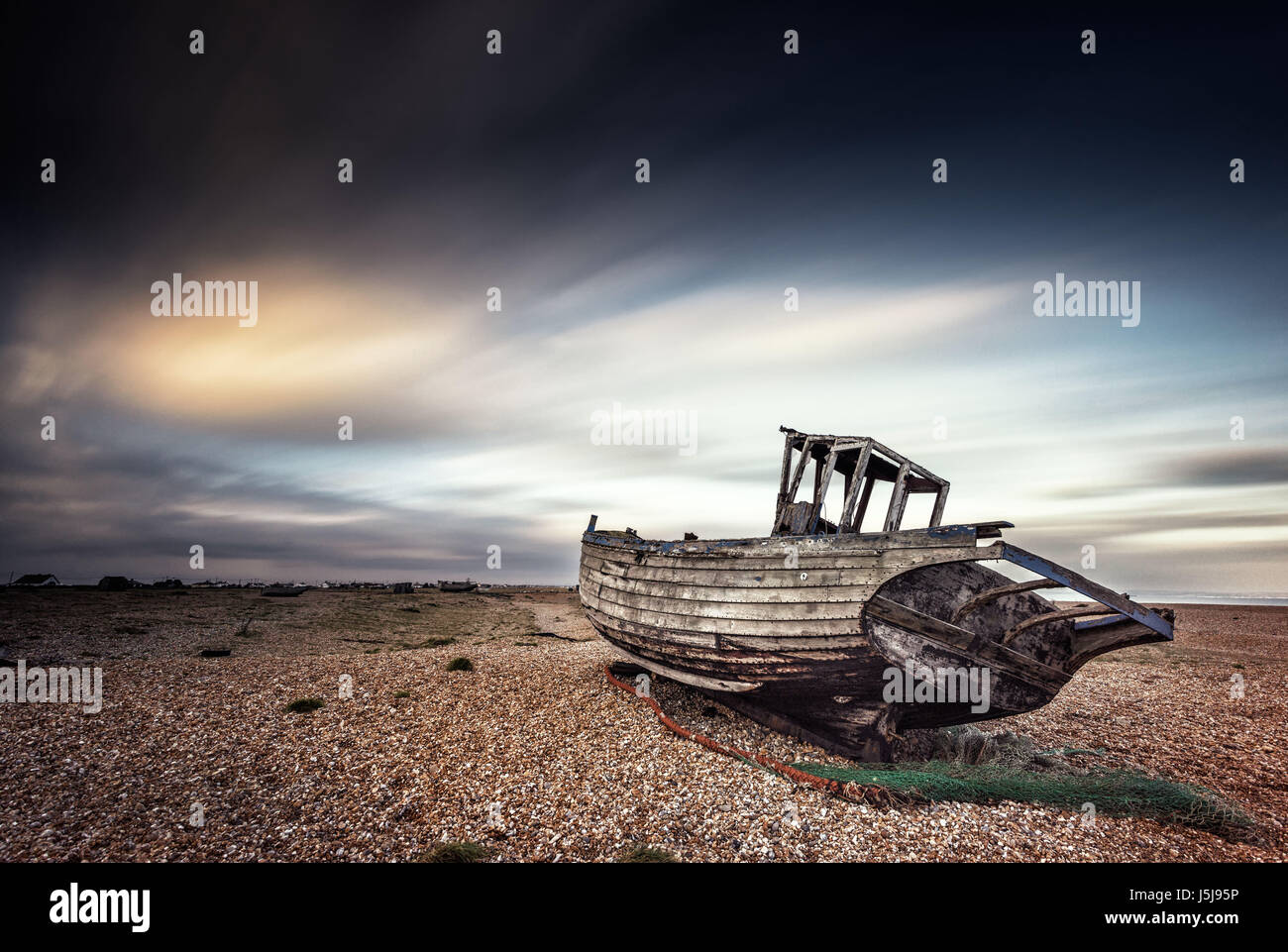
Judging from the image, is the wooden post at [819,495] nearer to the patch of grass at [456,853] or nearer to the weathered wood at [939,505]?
the weathered wood at [939,505]

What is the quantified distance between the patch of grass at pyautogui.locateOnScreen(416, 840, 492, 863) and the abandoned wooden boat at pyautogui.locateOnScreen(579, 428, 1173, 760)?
519 cm

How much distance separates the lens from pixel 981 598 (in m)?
8.38

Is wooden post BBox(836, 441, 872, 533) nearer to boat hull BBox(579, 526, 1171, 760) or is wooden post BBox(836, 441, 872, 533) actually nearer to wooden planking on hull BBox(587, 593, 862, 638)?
boat hull BBox(579, 526, 1171, 760)

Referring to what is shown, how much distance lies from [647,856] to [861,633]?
15.5ft

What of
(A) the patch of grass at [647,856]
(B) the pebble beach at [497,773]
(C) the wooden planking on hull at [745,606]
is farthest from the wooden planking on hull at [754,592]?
(A) the patch of grass at [647,856]

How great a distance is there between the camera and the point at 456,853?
23.7 feet

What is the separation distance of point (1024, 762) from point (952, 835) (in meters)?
5.13

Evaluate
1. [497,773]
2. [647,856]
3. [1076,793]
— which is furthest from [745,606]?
[1076,793]

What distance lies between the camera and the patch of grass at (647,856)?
7.01m
